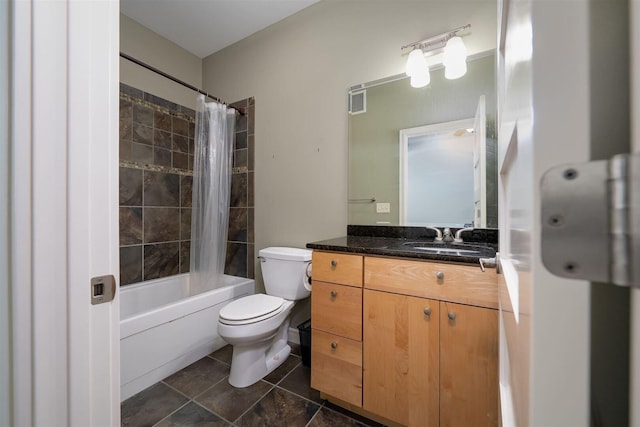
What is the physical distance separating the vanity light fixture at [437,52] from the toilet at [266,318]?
1.38 metres

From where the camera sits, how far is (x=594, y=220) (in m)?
0.18

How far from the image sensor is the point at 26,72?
473 millimetres

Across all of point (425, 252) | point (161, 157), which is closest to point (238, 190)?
point (161, 157)

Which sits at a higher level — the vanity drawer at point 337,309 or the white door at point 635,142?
the white door at point 635,142

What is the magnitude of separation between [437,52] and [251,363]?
227cm

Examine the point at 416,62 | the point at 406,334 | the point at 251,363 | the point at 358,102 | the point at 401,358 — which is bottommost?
the point at 251,363

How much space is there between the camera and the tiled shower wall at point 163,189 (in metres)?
2.11

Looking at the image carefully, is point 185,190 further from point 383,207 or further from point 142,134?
point 383,207

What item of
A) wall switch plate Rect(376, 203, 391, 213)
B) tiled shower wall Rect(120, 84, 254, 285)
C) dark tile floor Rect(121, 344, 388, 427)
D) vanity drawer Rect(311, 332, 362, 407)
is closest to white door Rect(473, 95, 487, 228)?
wall switch plate Rect(376, 203, 391, 213)

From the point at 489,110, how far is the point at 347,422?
1.86 m

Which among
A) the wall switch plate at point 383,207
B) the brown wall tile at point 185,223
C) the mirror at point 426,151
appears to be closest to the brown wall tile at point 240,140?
the brown wall tile at point 185,223

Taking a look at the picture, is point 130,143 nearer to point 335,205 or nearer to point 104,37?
point 335,205

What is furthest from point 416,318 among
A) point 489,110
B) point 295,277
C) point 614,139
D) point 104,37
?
point 104,37

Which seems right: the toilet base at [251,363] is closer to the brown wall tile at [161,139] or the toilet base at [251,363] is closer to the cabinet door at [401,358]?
the cabinet door at [401,358]
